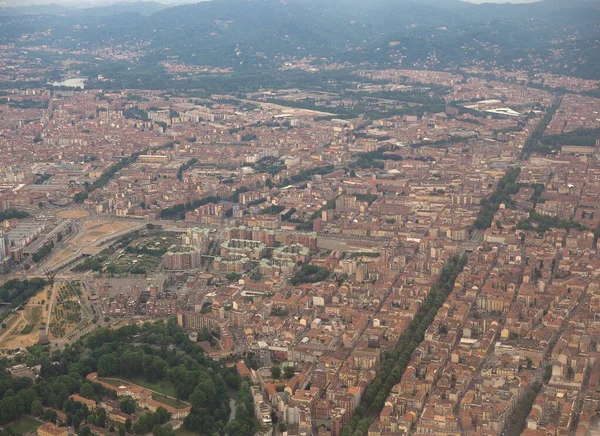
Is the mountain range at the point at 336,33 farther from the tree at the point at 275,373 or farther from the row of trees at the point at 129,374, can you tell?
the tree at the point at 275,373

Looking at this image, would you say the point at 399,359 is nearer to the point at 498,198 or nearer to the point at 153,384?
the point at 153,384

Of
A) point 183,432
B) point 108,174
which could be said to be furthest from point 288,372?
point 108,174

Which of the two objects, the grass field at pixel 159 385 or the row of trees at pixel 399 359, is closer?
the row of trees at pixel 399 359

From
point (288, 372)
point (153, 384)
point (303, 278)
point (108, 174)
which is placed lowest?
point (108, 174)

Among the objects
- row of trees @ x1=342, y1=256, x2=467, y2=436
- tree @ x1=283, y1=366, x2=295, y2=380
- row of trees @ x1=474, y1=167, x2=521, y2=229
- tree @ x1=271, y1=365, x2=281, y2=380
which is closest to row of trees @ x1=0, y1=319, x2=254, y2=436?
tree @ x1=271, y1=365, x2=281, y2=380

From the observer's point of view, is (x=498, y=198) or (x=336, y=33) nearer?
(x=498, y=198)

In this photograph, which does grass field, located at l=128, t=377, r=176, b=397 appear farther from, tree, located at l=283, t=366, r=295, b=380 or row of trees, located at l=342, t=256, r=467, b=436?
row of trees, located at l=342, t=256, r=467, b=436

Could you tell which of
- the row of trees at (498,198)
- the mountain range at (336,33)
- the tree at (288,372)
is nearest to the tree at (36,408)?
the tree at (288,372)
